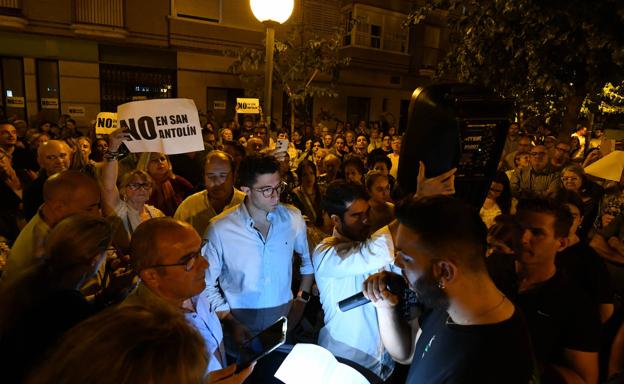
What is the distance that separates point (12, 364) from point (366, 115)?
20003 millimetres

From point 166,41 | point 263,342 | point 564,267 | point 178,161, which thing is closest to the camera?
point 263,342

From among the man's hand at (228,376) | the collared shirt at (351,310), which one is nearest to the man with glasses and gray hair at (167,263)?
the man's hand at (228,376)

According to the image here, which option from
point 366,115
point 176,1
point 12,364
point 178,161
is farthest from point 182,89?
point 12,364

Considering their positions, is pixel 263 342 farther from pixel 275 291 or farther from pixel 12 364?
pixel 275 291

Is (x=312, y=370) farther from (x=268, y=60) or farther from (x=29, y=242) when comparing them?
(x=268, y=60)

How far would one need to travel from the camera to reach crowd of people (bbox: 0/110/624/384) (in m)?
1.20

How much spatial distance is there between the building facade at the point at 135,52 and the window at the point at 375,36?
639 millimetres

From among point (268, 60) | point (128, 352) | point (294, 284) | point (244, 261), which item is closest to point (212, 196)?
point (244, 261)

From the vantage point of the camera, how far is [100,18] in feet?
43.4

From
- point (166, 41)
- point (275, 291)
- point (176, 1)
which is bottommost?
point (275, 291)

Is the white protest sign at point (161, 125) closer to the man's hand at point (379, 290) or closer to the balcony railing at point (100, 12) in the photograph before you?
the man's hand at point (379, 290)

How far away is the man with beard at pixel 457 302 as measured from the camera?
1.25 m

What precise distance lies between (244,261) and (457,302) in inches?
62.7

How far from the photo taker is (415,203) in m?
1.51
